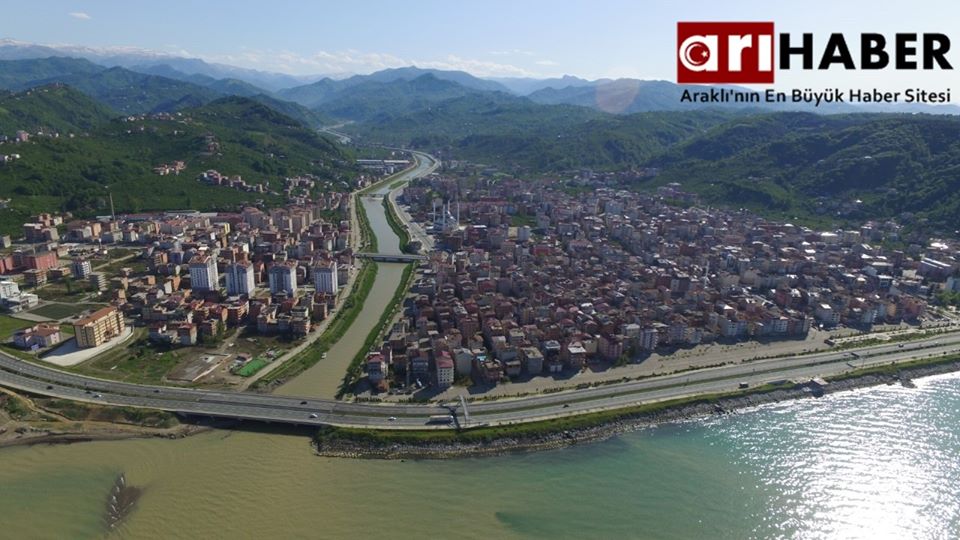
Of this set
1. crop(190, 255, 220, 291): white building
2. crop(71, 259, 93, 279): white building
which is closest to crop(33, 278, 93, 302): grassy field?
crop(71, 259, 93, 279): white building

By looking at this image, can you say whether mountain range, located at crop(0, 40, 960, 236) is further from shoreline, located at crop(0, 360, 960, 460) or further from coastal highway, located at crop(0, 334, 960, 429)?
shoreline, located at crop(0, 360, 960, 460)

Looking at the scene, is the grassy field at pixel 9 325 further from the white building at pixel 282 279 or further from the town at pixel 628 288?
the town at pixel 628 288

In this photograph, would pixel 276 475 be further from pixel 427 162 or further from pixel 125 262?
pixel 427 162

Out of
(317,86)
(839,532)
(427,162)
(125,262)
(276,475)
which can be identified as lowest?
(839,532)

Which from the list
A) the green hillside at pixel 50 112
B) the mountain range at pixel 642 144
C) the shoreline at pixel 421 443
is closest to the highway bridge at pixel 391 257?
the shoreline at pixel 421 443

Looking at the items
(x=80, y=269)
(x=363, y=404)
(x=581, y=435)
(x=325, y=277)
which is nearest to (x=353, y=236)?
(x=325, y=277)

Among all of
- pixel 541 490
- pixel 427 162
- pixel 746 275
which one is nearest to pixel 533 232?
pixel 746 275
